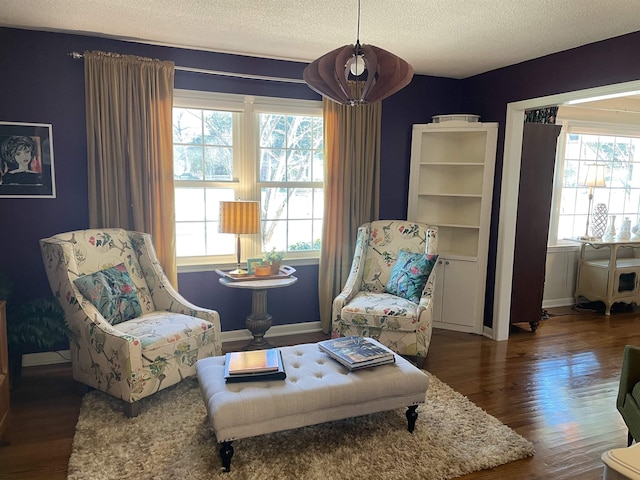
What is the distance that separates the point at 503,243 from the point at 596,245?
1626mm

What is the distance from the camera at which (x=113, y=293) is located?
2.98m

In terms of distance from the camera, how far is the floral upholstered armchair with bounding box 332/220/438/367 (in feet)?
11.1

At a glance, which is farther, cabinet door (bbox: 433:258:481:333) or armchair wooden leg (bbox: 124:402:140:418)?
cabinet door (bbox: 433:258:481:333)

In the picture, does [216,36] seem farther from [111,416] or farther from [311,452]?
[311,452]

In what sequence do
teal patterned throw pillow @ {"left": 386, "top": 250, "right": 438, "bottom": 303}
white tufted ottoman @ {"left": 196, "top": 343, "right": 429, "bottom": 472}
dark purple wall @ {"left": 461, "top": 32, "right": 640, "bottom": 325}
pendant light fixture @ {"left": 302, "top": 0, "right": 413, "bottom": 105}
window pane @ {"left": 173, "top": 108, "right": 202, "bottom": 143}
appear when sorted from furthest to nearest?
1. window pane @ {"left": 173, "top": 108, "right": 202, "bottom": 143}
2. teal patterned throw pillow @ {"left": 386, "top": 250, "right": 438, "bottom": 303}
3. dark purple wall @ {"left": 461, "top": 32, "right": 640, "bottom": 325}
4. white tufted ottoman @ {"left": 196, "top": 343, "right": 429, "bottom": 472}
5. pendant light fixture @ {"left": 302, "top": 0, "right": 413, "bottom": 105}

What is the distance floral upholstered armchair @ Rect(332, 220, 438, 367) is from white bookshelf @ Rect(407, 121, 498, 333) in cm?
52

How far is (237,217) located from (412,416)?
184 centimetres

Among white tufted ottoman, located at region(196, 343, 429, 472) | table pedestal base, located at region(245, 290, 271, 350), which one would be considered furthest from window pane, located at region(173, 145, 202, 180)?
white tufted ottoman, located at region(196, 343, 429, 472)

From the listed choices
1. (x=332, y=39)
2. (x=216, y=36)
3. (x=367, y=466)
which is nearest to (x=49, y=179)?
(x=216, y=36)

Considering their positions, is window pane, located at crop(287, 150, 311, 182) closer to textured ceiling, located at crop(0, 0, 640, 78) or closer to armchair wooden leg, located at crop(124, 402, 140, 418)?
textured ceiling, located at crop(0, 0, 640, 78)

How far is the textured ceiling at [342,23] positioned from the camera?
105 inches

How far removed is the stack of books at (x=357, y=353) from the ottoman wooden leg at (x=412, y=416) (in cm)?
28

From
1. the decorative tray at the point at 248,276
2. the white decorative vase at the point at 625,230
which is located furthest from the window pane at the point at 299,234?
the white decorative vase at the point at 625,230

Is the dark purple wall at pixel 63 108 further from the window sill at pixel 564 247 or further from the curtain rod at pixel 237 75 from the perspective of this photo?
the window sill at pixel 564 247
